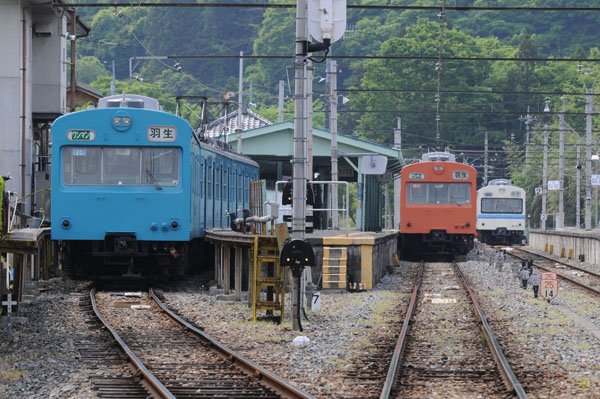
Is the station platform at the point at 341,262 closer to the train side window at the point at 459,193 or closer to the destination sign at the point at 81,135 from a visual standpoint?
the destination sign at the point at 81,135

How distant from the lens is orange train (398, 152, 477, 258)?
28.5 metres

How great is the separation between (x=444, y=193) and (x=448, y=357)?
1840 centimetres

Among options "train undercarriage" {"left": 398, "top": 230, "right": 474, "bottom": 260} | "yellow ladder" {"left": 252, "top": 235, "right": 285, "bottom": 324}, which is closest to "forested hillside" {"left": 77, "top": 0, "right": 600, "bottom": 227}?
"train undercarriage" {"left": 398, "top": 230, "right": 474, "bottom": 260}

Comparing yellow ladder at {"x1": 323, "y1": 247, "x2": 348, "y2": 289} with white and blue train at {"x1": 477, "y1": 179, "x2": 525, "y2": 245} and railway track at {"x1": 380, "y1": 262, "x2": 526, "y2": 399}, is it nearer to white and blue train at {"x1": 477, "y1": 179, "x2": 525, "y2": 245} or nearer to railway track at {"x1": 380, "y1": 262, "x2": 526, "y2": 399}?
railway track at {"x1": 380, "y1": 262, "x2": 526, "y2": 399}

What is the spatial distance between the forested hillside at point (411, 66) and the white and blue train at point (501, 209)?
65.6 ft

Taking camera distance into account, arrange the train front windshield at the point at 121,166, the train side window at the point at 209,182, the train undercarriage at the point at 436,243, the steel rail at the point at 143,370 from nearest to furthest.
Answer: the steel rail at the point at 143,370 → the train front windshield at the point at 121,166 → the train side window at the point at 209,182 → the train undercarriage at the point at 436,243

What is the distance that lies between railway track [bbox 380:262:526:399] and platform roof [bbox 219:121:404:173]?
13811 millimetres

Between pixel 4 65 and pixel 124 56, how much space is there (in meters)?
60.4

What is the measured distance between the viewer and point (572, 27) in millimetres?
84688

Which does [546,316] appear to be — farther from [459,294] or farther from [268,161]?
[268,161]

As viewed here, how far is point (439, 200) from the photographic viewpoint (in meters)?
28.6

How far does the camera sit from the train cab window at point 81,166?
55.2ft

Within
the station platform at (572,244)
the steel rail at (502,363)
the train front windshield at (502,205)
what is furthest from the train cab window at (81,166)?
the train front windshield at (502,205)

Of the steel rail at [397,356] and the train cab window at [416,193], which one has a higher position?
the train cab window at [416,193]
